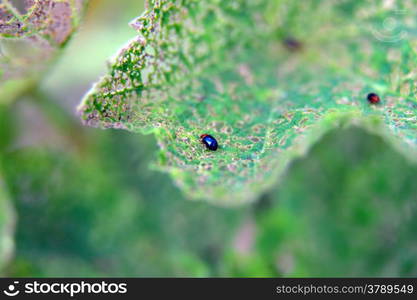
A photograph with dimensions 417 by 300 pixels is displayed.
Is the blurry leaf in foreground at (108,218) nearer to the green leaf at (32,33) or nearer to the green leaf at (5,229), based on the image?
the green leaf at (5,229)

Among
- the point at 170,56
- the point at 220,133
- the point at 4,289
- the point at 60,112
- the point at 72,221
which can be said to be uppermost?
the point at 60,112

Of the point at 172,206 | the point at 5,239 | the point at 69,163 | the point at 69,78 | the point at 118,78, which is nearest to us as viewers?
the point at 118,78

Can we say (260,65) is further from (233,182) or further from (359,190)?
(359,190)

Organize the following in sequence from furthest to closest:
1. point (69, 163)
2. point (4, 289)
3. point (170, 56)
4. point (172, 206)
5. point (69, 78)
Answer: point (69, 78)
point (172, 206)
point (69, 163)
point (4, 289)
point (170, 56)

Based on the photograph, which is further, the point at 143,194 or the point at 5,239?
the point at 143,194

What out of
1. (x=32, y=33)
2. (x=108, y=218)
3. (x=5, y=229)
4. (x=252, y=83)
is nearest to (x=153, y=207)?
(x=108, y=218)

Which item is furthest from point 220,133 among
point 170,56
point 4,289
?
point 4,289

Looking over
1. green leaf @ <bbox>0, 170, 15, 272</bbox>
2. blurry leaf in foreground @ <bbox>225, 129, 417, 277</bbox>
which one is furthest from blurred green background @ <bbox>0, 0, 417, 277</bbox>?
green leaf @ <bbox>0, 170, 15, 272</bbox>

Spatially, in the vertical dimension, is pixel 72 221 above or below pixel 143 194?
below
